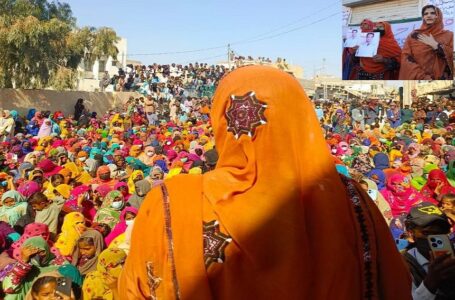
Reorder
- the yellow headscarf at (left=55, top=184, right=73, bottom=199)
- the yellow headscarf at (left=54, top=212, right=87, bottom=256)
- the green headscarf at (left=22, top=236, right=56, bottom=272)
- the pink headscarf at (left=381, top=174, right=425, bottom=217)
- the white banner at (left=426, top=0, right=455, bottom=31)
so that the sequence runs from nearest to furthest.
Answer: the green headscarf at (left=22, top=236, right=56, bottom=272) < the yellow headscarf at (left=54, top=212, right=87, bottom=256) < the pink headscarf at (left=381, top=174, right=425, bottom=217) < the yellow headscarf at (left=55, top=184, right=73, bottom=199) < the white banner at (left=426, top=0, right=455, bottom=31)

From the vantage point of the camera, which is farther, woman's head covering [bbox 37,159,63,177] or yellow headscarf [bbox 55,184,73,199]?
woman's head covering [bbox 37,159,63,177]

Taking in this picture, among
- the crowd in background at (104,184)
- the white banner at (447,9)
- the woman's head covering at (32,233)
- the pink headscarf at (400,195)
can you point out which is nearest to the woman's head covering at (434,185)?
the crowd in background at (104,184)

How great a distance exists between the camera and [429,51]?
1639 cm

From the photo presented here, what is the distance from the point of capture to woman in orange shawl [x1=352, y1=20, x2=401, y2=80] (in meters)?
16.6

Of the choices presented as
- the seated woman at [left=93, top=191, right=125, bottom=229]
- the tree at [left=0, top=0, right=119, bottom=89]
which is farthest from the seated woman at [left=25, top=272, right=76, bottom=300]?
the tree at [left=0, top=0, right=119, bottom=89]

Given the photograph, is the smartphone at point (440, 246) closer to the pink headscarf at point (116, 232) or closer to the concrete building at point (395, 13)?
the pink headscarf at point (116, 232)

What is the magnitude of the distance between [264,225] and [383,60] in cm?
1678

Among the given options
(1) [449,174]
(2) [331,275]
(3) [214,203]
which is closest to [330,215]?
(2) [331,275]

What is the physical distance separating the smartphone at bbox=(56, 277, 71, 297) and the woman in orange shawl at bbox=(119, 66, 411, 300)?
1841mm

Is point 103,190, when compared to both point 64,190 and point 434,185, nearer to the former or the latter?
point 64,190

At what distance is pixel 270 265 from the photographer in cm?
125

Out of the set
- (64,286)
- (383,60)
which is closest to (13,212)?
(64,286)

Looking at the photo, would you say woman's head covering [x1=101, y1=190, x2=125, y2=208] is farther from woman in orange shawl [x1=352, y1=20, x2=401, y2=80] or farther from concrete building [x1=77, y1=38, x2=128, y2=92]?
concrete building [x1=77, y1=38, x2=128, y2=92]

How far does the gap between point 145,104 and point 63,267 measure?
14.5 metres
